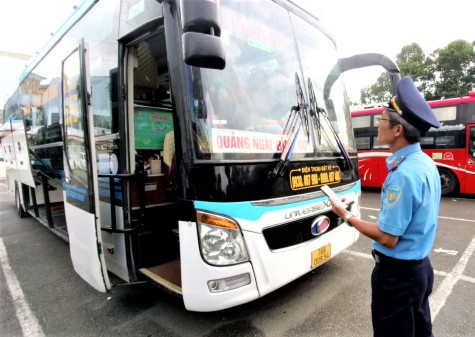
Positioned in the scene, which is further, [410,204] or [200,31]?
[200,31]

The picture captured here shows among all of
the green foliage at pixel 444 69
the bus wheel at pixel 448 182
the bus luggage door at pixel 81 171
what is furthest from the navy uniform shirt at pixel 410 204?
the green foliage at pixel 444 69

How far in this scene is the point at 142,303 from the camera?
9.61 feet

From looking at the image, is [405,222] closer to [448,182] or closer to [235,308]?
[235,308]

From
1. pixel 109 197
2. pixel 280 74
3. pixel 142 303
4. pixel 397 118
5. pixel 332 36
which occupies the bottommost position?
pixel 142 303

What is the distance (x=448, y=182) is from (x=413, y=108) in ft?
29.5

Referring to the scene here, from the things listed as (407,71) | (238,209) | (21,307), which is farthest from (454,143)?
(407,71)

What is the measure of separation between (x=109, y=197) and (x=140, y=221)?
15.7 inches

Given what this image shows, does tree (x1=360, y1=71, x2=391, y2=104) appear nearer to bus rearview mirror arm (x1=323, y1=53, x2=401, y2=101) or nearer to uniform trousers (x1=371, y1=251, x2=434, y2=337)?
bus rearview mirror arm (x1=323, y1=53, x2=401, y2=101)

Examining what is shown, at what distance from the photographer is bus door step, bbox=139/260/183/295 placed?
2391mm

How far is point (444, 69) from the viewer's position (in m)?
21.1

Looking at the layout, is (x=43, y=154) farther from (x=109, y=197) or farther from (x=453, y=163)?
(x=453, y=163)

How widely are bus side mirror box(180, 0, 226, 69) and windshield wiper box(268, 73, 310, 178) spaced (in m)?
0.97

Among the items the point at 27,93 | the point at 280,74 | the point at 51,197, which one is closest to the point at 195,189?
the point at 280,74

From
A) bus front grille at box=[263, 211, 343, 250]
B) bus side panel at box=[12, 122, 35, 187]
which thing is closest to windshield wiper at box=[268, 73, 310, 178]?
bus front grille at box=[263, 211, 343, 250]
